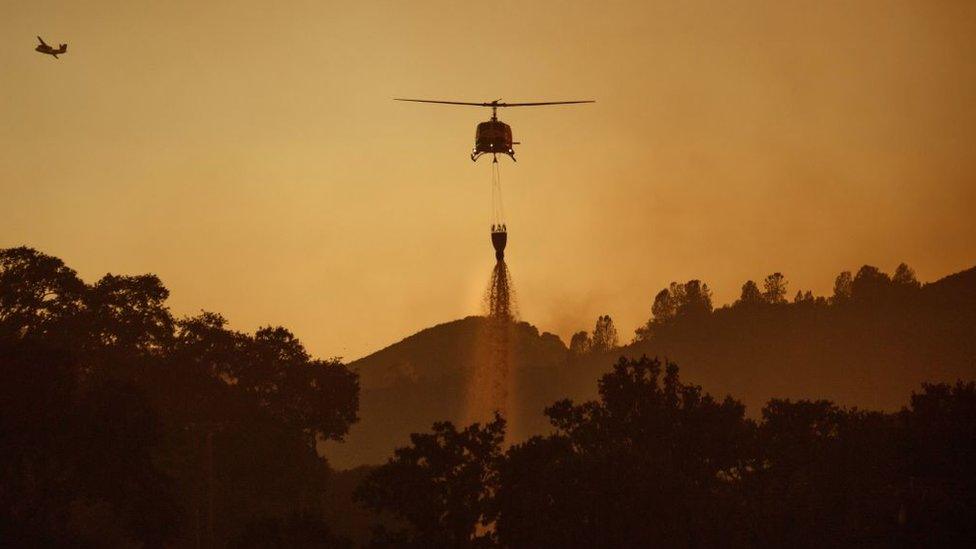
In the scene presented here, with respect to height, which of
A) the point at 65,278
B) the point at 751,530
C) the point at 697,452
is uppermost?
the point at 65,278

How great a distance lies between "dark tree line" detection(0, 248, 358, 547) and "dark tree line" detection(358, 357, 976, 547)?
7916 mm

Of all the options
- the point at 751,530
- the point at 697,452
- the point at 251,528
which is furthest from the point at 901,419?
the point at 251,528

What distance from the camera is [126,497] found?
101 meters

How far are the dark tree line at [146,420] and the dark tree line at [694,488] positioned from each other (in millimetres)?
7916

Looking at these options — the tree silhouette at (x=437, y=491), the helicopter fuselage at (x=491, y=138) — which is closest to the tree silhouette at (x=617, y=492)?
the tree silhouette at (x=437, y=491)

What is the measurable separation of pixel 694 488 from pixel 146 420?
114 ft

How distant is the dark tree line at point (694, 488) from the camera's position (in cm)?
8825

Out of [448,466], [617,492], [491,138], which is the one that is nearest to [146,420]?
[448,466]

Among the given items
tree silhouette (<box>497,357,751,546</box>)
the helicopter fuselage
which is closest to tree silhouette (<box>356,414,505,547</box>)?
tree silhouette (<box>497,357,751,546</box>)

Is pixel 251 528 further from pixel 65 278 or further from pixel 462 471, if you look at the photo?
pixel 65 278

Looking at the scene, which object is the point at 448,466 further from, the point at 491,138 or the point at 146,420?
the point at 491,138

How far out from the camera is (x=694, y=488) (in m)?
97.7

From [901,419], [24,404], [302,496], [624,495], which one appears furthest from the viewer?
[302,496]

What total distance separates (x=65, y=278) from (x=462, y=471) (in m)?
61.4
